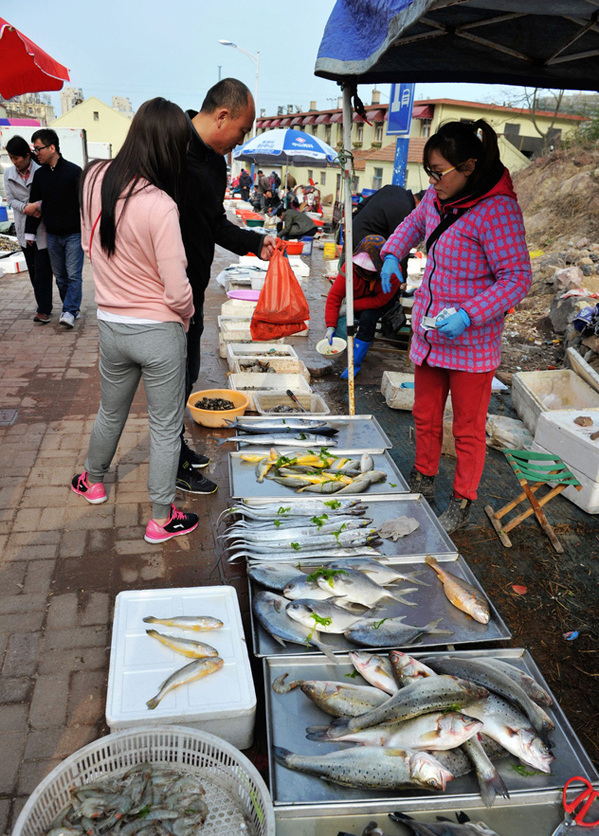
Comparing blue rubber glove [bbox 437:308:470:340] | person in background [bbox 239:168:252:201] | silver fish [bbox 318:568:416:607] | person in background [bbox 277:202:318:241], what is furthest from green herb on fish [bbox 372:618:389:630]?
person in background [bbox 239:168:252:201]

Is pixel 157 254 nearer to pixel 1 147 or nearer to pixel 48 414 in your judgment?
pixel 48 414

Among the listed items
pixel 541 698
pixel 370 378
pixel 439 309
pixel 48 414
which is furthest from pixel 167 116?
pixel 370 378

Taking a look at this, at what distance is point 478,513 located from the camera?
174 inches

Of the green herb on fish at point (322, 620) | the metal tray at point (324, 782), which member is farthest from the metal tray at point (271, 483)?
the metal tray at point (324, 782)

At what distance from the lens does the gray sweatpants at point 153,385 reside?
10.3 feet

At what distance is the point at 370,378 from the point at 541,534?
337 centimetres

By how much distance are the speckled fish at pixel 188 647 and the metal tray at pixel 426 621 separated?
23 cm

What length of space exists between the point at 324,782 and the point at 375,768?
0.20 meters

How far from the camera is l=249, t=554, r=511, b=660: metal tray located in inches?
105

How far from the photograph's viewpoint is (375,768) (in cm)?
205

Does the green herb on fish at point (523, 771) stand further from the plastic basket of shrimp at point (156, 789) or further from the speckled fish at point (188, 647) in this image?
the speckled fish at point (188, 647)

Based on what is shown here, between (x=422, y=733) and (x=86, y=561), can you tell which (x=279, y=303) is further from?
(x=422, y=733)

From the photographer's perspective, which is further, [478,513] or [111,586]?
[478,513]

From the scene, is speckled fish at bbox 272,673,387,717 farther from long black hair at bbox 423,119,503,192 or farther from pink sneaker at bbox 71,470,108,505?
long black hair at bbox 423,119,503,192
